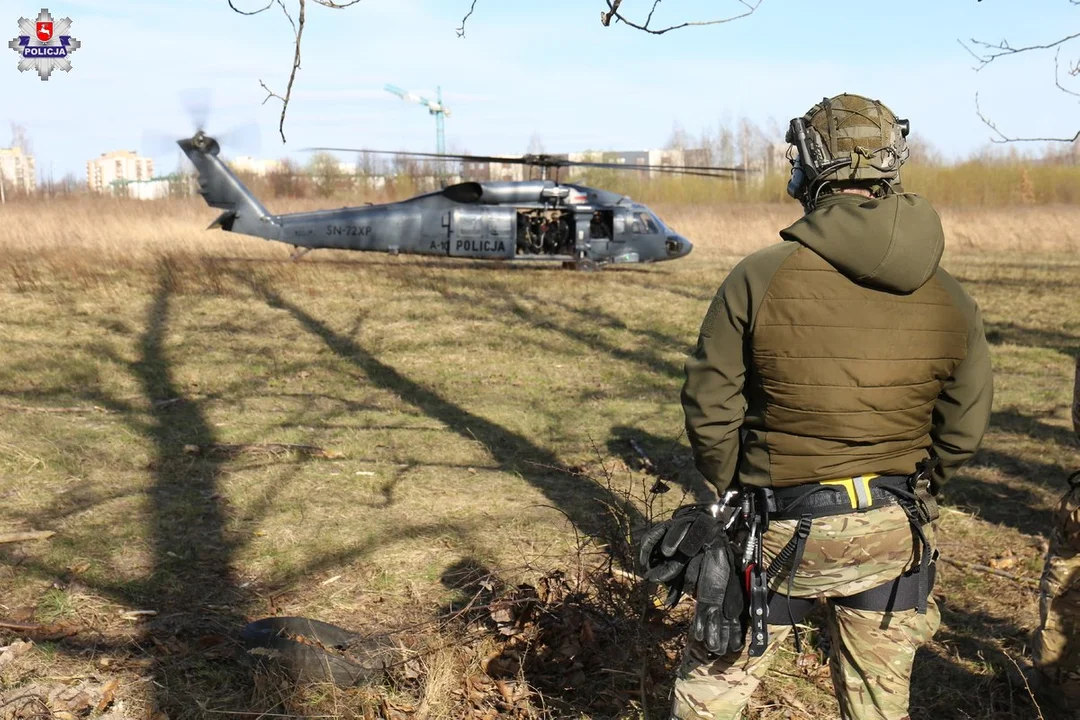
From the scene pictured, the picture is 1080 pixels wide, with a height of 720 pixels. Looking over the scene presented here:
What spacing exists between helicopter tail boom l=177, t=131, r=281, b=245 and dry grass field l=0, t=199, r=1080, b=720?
3195mm

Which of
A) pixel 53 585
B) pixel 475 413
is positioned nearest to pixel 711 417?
pixel 53 585

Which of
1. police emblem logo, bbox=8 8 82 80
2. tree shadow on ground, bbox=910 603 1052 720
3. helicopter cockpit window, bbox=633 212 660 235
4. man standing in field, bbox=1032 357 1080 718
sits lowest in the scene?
tree shadow on ground, bbox=910 603 1052 720

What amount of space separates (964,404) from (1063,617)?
1.30 metres

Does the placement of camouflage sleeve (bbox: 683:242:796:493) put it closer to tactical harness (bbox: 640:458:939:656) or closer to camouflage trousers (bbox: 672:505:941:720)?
tactical harness (bbox: 640:458:939:656)

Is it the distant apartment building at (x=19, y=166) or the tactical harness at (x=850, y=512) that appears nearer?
the tactical harness at (x=850, y=512)

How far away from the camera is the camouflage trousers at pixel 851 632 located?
2479mm

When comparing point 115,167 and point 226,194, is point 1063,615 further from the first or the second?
point 115,167

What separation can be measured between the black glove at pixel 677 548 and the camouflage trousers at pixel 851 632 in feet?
0.52

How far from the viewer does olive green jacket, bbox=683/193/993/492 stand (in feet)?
7.73

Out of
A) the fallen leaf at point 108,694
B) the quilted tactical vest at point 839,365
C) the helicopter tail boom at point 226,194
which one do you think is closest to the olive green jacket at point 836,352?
the quilted tactical vest at point 839,365

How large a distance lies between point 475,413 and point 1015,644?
526cm

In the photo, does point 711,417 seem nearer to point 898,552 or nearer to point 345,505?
point 898,552

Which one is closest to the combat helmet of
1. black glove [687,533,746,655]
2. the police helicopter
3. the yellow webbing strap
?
the yellow webbing strap

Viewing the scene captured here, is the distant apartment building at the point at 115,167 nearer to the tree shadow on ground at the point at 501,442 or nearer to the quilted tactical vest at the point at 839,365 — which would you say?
the tree shadow on ground at the point at 501,442
